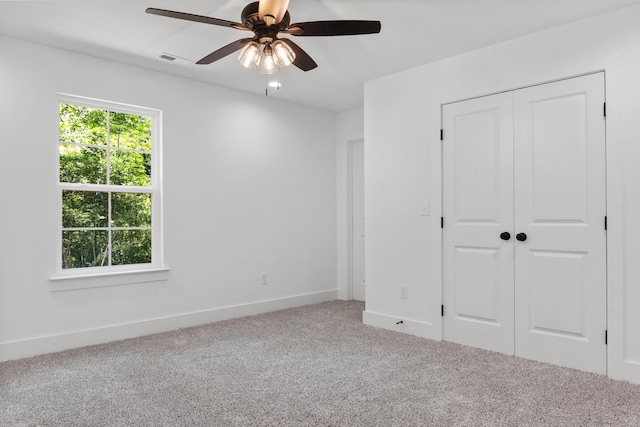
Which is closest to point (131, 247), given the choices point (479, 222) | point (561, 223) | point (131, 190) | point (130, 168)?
point (131, 190)

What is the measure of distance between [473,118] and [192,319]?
3120 mm

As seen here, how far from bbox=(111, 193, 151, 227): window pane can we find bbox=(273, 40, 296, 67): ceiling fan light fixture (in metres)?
2.05

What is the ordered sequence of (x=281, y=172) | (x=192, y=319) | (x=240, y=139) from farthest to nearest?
(x=281, y=172) → (x=240, y=139) → (x=192, y=319)

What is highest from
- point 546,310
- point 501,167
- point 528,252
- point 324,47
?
point 324,47

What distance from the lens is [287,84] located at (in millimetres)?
4316

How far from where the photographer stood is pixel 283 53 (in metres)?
2.54

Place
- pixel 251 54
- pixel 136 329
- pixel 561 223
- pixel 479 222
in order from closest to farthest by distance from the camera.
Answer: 1. pixel 251 54
2. pixel 561 223
3. pixel 479 222
4. pixel 136 329

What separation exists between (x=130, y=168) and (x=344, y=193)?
8.41 feet

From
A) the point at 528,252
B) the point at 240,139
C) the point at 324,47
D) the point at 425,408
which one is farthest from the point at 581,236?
the point at 240,139

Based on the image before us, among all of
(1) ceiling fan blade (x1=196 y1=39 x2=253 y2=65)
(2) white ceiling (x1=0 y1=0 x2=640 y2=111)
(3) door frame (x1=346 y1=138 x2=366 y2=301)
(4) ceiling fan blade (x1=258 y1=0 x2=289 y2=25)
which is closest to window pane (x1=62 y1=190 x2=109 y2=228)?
(2) white ceiling (x1=0 y1=0 x2=640 y2=111)

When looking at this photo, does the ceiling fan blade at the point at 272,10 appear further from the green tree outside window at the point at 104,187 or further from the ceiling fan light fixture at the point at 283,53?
the green tree outside window at the point at 104,187

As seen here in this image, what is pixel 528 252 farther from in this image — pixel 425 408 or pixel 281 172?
pixel 281 172

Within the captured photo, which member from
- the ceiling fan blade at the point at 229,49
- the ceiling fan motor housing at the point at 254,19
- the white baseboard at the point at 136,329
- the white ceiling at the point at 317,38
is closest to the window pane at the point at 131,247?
the white baseboard at the point at 136,329

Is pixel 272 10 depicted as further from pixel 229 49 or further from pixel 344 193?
pixel 344 193
